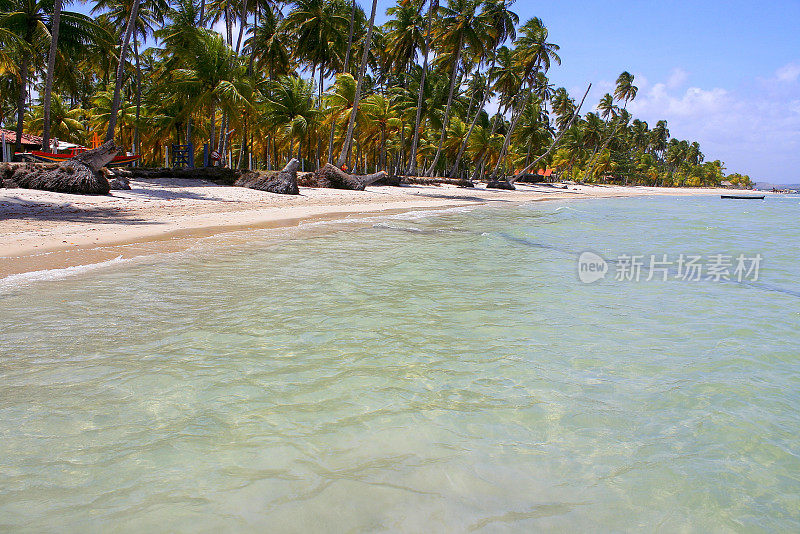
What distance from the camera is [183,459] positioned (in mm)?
2779

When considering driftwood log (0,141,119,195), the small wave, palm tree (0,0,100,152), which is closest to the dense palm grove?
palm tree (0,0,100,152)

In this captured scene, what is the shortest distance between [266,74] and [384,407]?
3871 cm

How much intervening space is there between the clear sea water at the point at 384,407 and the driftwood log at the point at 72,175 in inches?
354

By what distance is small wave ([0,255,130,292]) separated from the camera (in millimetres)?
5961

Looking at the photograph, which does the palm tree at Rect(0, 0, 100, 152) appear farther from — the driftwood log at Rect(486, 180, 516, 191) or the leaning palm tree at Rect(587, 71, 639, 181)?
the leaning palm tree at Rect(587, 71, 639, 181)

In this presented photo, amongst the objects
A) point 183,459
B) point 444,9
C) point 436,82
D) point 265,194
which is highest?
point 444,9

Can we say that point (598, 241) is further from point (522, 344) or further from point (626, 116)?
point (626, 116)

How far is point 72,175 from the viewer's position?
14.1m

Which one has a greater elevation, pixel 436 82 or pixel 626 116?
pixel 626 116

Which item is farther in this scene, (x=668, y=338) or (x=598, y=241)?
(x=598, y=241)

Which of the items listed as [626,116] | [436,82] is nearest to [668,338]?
[436,82]

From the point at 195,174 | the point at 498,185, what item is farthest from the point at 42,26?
the point at 498,185

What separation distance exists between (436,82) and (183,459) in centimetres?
4285

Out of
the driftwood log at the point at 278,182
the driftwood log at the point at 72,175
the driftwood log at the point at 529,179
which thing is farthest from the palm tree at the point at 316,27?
the driftwood log at the point at 529,179
